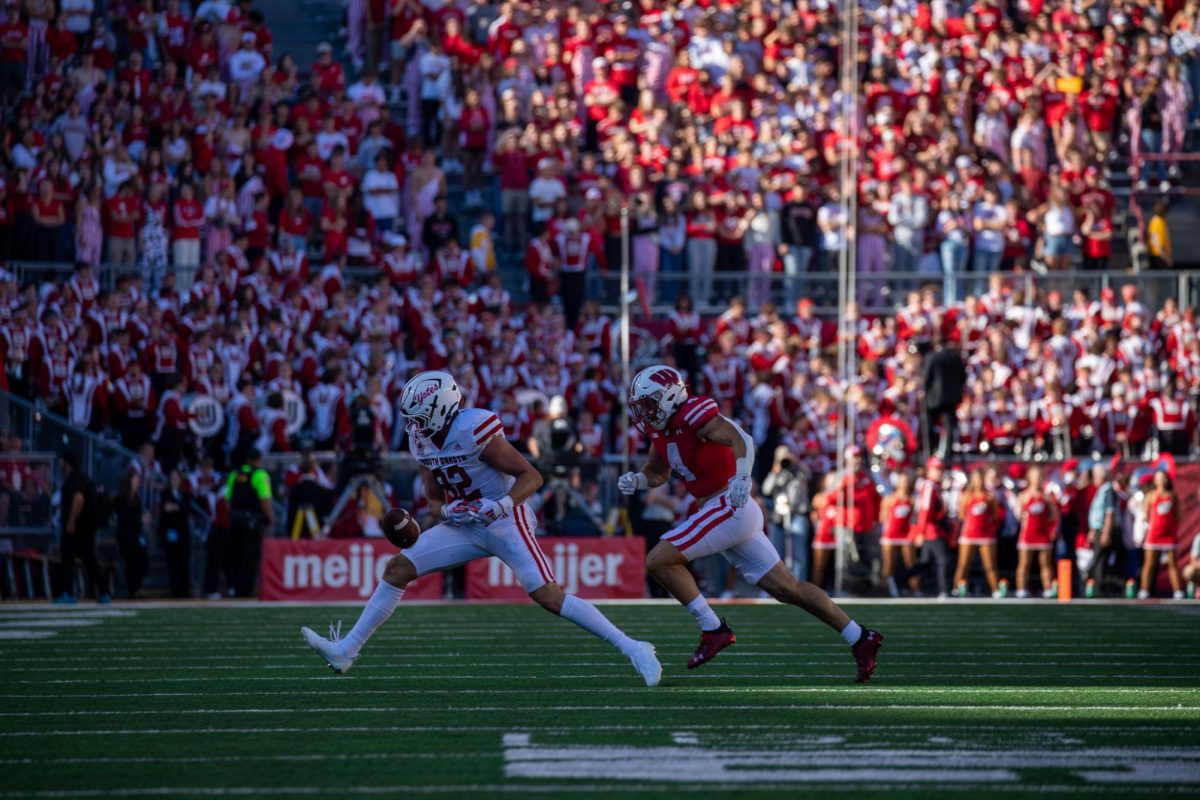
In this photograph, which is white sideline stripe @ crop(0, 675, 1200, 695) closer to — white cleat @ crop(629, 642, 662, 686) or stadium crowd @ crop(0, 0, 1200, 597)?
white cleat @ crop(629, 642, 662, 686)

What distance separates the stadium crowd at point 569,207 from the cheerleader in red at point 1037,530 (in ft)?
5.06

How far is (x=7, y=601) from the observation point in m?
17.2

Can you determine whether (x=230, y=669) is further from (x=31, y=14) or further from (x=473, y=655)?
(x=31, y=14)

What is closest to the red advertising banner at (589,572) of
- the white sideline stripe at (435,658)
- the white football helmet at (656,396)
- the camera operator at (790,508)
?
the camera operator at (790,508)

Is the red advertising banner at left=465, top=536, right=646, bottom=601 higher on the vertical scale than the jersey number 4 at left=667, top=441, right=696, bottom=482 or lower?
lower

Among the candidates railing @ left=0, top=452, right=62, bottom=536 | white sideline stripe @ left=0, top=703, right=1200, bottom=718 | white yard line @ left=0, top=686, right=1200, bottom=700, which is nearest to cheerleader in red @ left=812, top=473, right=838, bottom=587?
railing @ left=0, top=452, right=62, bottom=536

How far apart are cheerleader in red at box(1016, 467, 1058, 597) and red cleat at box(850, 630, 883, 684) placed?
10136 millimetres

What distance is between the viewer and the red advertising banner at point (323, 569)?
17781mm

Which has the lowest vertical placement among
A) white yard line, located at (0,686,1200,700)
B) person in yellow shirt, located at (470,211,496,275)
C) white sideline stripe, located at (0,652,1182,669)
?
white sideline stripe, located at (0,652,1182,669)

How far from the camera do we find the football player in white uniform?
30.4ft

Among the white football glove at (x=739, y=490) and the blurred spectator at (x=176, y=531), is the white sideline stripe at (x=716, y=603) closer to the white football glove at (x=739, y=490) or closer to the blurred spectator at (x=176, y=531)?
the blurred spectator at (x=176, y=531)

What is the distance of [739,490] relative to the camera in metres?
9.41

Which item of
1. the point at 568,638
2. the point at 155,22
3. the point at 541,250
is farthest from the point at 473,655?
the point at 155,22

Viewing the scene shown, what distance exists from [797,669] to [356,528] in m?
8.78
